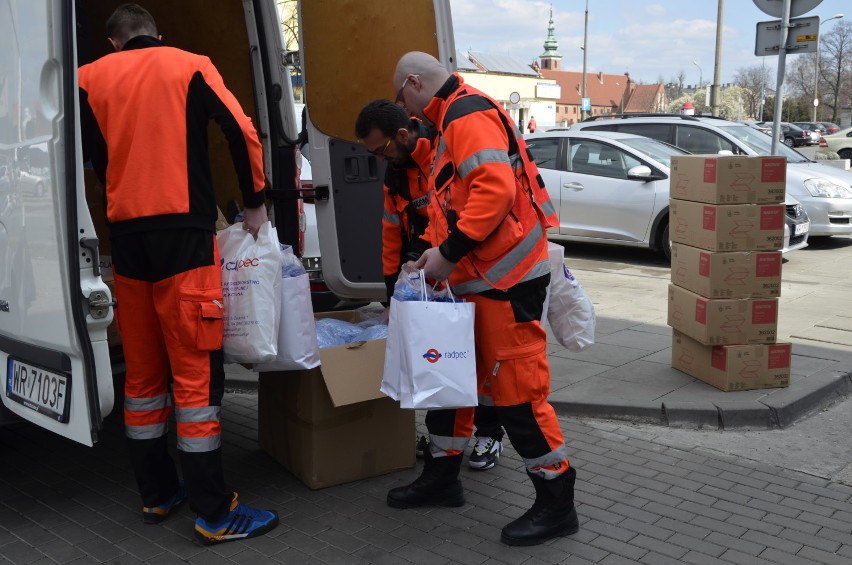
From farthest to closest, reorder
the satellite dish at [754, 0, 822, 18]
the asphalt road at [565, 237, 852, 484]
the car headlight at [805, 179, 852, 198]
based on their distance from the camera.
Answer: the car headlight at [805, 179, 852, 198] → the satellite dish at [754, 0, 822, 18] → the asphalt road at [565, 237, 852, 484]

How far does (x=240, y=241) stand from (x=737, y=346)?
3172 millimetres

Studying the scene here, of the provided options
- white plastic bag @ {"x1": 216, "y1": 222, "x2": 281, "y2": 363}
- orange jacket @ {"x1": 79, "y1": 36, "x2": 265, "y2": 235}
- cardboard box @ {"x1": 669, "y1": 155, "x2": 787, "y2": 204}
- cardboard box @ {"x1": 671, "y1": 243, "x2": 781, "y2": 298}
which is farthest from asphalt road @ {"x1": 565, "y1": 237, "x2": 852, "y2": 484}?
orange jacket @ {"x1": 79, "y1": 36, "x2": 265, "y2": 235}

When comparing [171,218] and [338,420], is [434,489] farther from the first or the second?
[171,218]

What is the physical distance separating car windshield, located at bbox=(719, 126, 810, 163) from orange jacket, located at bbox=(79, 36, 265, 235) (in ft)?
31.5

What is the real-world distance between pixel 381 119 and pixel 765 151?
9.22m

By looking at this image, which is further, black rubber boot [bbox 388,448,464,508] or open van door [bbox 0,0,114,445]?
black rubber boot [bbox 388,448,464,508]

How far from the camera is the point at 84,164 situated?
3.77 m

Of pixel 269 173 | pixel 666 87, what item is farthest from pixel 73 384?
pixel 666 87

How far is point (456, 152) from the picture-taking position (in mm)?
3387

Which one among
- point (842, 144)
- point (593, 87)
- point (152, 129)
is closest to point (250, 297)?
point (152, 129)

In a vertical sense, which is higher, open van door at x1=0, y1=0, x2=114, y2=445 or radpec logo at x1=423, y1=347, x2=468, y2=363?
open van door at x1=0, y1=0, x2=114, y2=445

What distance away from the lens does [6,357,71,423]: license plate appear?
3.34m

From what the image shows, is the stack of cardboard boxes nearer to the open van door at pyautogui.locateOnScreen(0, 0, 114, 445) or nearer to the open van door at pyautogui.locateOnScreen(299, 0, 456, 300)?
the open van door at pyautogui.locateOnScreen(299, 0, 456, 300)

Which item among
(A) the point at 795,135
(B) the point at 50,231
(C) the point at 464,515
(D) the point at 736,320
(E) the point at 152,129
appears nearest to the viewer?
(B) the point at 50,231
